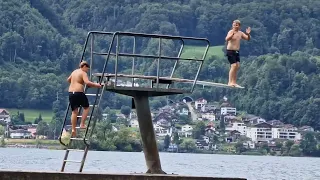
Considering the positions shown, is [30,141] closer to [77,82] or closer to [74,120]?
[74,120]

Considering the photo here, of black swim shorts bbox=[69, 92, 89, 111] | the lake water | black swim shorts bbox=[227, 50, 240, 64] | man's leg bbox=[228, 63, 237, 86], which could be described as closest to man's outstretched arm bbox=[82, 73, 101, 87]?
A: black swim shorts bbox=[69, 92, 89, 111]

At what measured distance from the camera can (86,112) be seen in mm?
20906

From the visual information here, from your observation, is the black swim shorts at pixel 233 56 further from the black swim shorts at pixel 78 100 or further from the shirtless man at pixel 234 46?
the black swim shorts at pixel 78 100

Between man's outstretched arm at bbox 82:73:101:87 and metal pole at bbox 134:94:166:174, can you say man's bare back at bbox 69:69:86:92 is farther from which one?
metal pole at bbox 134:94:166:174

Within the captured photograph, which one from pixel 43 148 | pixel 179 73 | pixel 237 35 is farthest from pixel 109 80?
pixel 179 73

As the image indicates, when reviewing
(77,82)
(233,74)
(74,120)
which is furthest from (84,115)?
(233,74)

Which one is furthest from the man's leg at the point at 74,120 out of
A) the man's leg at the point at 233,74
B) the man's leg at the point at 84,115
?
the man's leg at the point at 233,74

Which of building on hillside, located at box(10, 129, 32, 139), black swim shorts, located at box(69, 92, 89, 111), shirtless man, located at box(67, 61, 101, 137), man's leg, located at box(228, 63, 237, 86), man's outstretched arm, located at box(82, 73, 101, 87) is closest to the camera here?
man's outstretched arm, located at box(82, 73, 101, 87)

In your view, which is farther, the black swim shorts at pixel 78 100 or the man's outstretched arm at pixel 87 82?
the black swim shorts at pixel 78 100

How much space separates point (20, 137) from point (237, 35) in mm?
175502

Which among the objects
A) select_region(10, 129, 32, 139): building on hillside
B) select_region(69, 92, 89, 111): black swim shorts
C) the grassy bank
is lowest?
select_region(69, 92, 89, 111): black swim shorts

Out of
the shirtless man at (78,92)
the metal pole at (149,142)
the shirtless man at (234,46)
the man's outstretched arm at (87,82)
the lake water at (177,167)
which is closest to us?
the man's outstretched arm at (87,82)

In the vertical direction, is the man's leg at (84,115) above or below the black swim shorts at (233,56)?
below

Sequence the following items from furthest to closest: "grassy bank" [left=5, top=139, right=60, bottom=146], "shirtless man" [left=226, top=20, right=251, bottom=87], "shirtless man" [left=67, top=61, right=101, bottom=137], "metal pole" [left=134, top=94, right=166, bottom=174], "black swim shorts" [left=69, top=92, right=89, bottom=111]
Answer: "grassy bank" [left=5, top=139, right=60, bottom=146], "shirtless man" [left=226, top=20, right=251, bottom=87], "metal pole" [left=134, top=94, right=166, bottom=174], "black swim shorts" [left=69, top=92, right=89, bottom=111], "shirtless man" [left=67, top=61, right=101, bottom=137]
